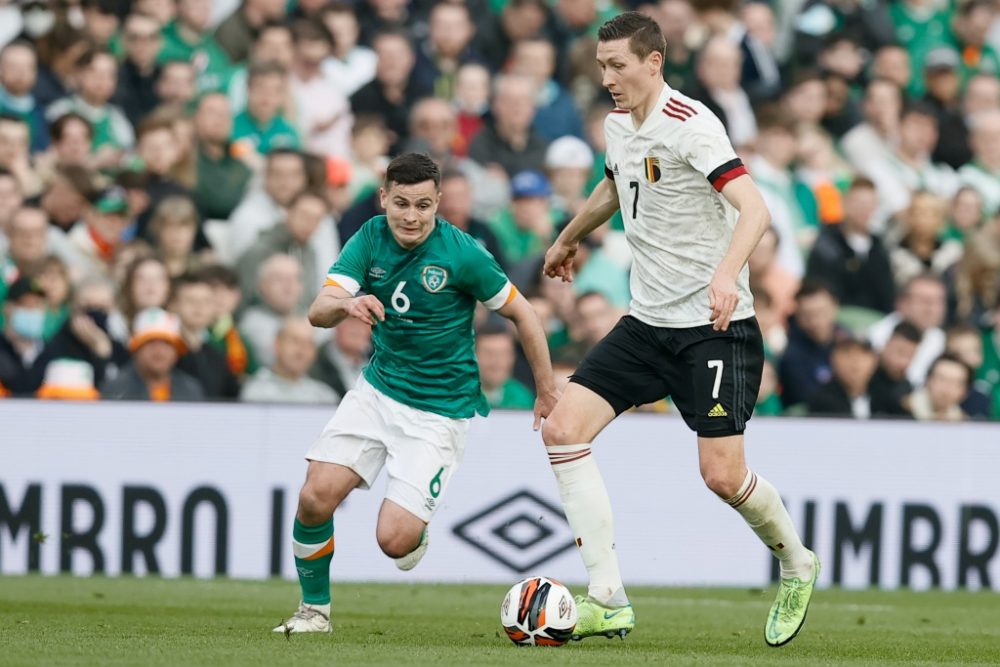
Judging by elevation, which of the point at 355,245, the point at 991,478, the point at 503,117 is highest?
the point at 503,117

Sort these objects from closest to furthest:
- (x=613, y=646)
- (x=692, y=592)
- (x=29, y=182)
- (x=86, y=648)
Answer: (x=86, y=648) → (x=613, y=646) → (x=692, y=592) → (x=29, y=182)

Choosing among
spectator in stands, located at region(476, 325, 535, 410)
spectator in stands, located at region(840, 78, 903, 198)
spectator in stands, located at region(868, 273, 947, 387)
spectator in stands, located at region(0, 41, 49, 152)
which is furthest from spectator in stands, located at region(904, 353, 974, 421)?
spectator in stands, located at region(0, 41, 49, 152)

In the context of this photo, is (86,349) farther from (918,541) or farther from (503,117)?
(918,541)

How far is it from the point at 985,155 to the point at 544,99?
13.6 feet

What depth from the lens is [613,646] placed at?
7531 mm

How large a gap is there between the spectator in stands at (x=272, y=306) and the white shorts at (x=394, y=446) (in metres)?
4.75

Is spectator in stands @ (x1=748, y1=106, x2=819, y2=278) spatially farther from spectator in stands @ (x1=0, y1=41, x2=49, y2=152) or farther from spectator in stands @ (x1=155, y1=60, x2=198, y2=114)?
spectator in stands @ (x1=0, y1=41, x2=49, y2=152)

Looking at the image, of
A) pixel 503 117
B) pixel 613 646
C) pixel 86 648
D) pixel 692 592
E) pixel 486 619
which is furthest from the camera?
pixel 503 117

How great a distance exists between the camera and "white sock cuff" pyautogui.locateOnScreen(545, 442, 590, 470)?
7535 mm

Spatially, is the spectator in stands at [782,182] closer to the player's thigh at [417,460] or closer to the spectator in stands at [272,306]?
the spectator in stands at [272,306]

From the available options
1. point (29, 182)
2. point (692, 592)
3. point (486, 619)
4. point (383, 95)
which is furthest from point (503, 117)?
point (486, 619)

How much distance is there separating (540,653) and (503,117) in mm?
8193

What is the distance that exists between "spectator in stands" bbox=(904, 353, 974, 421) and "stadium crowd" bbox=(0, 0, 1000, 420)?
2 centimetres

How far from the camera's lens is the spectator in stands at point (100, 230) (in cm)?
1281
